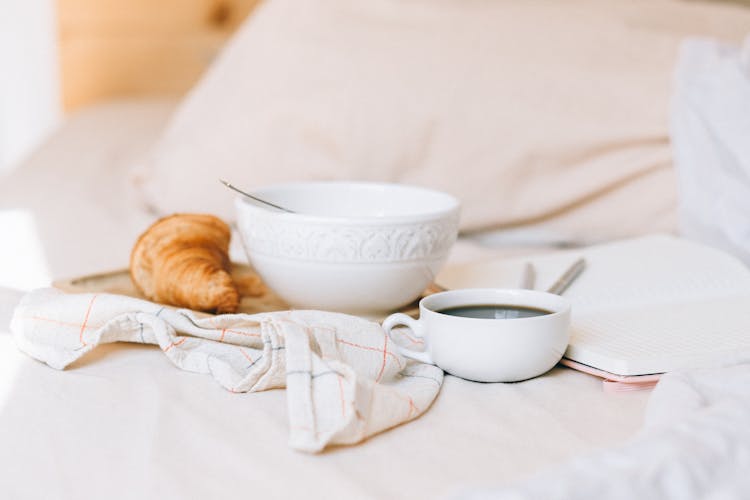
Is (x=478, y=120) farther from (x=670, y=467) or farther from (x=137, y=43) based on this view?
(x=137, y=43)

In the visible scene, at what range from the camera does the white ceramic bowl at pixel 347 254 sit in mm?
690

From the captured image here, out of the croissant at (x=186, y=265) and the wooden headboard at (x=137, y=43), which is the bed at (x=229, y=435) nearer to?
the croissant at (x=186, y=265)

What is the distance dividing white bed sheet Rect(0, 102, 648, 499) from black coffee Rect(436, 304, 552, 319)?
0.04 metres

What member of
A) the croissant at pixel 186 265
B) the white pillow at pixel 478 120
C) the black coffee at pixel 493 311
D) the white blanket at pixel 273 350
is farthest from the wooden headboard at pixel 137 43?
the black coffee at pixel 493 311

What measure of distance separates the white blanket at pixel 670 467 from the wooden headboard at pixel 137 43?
197 cm

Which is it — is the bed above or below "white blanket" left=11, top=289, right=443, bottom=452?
below

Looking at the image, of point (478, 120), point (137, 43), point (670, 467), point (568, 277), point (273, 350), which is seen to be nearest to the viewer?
point (670, 467)

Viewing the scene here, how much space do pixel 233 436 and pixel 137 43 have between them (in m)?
1.98

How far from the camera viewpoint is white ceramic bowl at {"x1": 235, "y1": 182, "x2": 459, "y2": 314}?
690mm

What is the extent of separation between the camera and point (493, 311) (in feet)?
2.15

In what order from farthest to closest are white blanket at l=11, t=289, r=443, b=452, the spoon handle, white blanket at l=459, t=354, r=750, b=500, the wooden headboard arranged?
the wooden headboard
the spoon handle
white blanket at l=11, t=289, r=443, b=452
white blanket at l=459, t=354, r=750, b=500

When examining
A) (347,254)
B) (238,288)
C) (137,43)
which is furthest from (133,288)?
(137,43)

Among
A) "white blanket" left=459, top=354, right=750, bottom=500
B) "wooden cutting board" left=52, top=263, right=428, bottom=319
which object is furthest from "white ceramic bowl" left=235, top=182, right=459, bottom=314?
"white blanket" left=459, top=354, right=750, bottom=500

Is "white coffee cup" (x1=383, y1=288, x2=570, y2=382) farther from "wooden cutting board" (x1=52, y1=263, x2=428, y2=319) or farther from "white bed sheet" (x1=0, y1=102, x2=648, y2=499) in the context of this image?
"wooden cutting board" (x1=52, y1=263, x2=428, y2=319)
